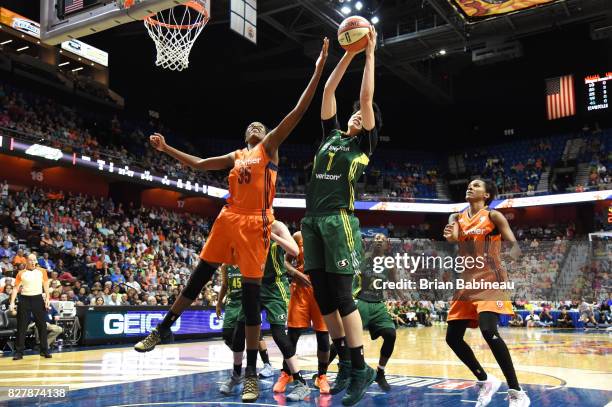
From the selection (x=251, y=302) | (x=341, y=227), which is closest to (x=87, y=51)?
(x=251, y=302)

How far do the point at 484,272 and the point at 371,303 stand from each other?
170 centimetres

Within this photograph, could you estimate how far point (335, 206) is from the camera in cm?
424

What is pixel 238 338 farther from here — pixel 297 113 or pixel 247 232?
pixel 297 113

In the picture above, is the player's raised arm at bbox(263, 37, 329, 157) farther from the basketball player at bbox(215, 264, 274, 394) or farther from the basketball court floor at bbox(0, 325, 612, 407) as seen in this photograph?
the basketball player at bbox(215, 264, 274, 394)

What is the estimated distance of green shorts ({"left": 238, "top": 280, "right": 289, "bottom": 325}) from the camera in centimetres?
683

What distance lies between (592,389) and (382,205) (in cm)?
2679

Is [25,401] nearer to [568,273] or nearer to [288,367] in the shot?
[288,367]

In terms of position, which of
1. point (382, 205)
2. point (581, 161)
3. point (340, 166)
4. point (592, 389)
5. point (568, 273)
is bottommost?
point (592, 389)

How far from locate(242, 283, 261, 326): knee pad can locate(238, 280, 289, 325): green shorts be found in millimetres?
1849

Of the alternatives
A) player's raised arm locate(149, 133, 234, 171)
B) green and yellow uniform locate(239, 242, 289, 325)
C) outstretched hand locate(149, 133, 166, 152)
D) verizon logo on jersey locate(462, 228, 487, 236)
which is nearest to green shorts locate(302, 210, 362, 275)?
player's raised arm locate(149, 133, 234, 171)

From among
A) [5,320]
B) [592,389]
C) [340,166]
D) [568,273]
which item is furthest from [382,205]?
[340,166]

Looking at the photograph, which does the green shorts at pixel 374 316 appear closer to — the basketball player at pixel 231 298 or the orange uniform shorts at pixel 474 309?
the orange uniform shorts at pixel 474 309

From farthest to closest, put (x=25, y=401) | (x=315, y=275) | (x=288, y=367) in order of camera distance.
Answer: (x=288, y=367) < (x=25, y=401) < (x=315, y=275)

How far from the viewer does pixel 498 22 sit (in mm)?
21922
